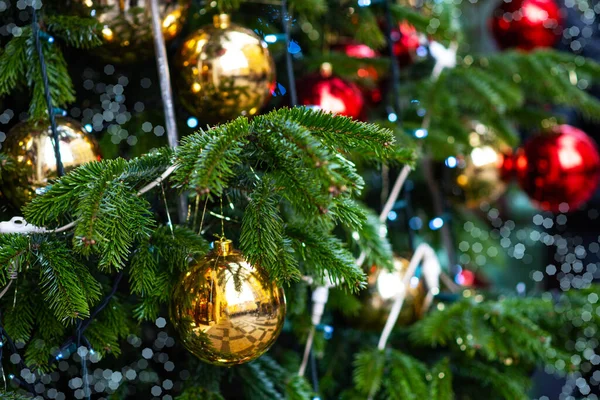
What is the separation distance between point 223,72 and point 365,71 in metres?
0.46

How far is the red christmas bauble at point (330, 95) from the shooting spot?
918mm

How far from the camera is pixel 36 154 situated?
24.3 inches

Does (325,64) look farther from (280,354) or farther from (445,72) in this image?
(280,354)

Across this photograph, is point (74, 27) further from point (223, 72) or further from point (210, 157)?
point (210, 157)

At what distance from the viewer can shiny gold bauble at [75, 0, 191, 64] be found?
68cm

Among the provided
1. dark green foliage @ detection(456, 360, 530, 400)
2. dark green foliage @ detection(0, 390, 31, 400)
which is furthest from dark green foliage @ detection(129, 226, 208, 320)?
dark green foliage @ detection(456, 360, 530, 400)

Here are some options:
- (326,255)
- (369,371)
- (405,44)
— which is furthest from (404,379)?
(405,44)

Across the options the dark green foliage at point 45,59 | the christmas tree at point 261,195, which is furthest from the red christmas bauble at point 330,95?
the dark green foliage at point 45,59

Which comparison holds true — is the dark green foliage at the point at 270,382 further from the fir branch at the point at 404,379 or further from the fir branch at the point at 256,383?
the fir branch at the point at 404,379

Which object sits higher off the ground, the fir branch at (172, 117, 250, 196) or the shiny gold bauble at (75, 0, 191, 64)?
the shiny gold bauble at (75, 0, 191, 64)

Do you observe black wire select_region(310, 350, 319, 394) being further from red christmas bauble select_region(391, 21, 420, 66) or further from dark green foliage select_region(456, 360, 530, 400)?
red christmas bauble select_region(391, 21, 420, 66)

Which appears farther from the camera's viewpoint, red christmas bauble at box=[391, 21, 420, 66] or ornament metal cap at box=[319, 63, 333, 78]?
red christmas bauble at box=[391, 21, 420, 66]

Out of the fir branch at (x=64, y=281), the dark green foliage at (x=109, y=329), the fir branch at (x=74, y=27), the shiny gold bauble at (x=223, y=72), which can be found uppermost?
the fir branch at (x=74, y=27)

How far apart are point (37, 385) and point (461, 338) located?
0.49 meters
